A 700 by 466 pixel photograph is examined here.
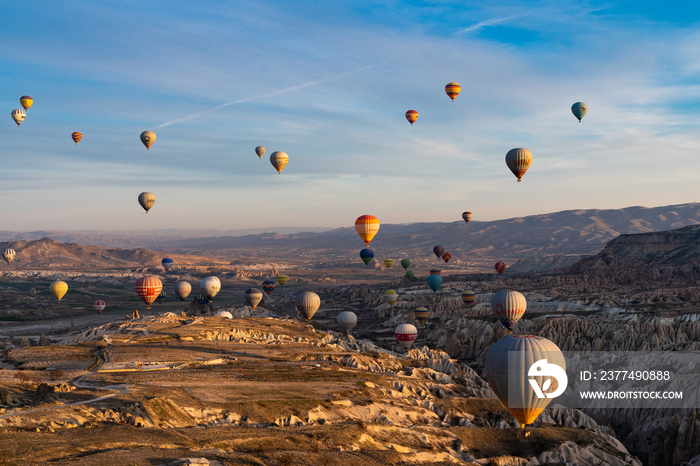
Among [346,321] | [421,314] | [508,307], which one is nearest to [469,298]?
[421,314]

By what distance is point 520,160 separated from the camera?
3912 inches

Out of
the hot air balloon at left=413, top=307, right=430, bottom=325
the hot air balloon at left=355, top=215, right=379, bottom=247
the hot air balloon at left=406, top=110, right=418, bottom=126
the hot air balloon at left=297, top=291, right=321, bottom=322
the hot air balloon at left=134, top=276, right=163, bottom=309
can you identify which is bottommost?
the hot air balloon at left=413, top=307, right=430, bottom=325

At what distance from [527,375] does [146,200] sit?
360 feet

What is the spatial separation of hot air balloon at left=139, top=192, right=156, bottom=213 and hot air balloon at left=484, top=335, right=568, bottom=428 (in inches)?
4128

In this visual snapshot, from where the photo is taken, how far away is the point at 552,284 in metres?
170

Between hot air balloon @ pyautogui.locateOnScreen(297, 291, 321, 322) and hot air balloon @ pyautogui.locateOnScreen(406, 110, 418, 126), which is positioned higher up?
hot air balloon @ pyautogui.locateOnScreen(406, 110, 418, 126)

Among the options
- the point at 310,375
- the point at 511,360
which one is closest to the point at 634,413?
the point at 511,360

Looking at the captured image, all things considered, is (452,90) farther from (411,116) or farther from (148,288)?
(148,288)

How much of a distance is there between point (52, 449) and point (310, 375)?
1340 inches

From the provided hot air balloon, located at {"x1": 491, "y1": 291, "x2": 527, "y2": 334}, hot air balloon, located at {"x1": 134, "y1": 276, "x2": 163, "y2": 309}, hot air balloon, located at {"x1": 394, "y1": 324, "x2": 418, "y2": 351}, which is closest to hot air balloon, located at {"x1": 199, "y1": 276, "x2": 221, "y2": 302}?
hot air balloon, located at {"x1": 134, "y1": 276, "x2": 163, "y2": 309}

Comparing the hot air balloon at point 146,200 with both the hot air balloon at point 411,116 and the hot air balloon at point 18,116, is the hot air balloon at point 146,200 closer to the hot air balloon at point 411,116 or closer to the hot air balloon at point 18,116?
the hot air balloon at point 18,116

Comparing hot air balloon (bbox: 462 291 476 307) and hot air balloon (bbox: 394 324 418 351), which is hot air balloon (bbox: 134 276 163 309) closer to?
hot air balloon (bbox: 394 324 418 351)

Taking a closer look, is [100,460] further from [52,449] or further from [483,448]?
[483,448]

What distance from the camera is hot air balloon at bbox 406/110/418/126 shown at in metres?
125
